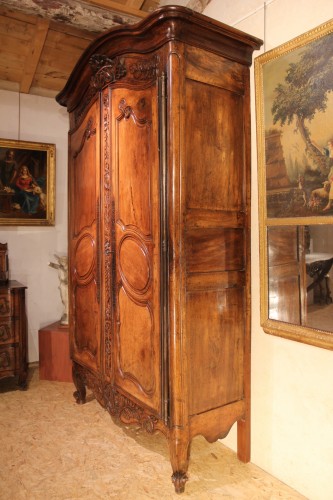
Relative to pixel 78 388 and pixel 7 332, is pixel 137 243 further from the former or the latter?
pixel 7 332

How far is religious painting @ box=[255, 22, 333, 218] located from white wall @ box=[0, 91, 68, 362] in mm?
2428

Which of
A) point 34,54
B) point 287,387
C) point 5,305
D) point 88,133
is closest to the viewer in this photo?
point 287,387

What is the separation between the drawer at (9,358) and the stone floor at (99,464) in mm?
360

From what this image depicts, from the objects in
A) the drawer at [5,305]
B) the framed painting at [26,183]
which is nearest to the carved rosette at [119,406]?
the drawer at [5,305]

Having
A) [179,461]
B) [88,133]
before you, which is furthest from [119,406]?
[88,133]

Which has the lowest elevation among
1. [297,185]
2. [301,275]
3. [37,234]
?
[301,275]

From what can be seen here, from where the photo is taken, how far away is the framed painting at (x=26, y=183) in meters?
3.62

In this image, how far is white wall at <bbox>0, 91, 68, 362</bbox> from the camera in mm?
3668

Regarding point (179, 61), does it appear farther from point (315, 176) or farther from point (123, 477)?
point (123, 477)

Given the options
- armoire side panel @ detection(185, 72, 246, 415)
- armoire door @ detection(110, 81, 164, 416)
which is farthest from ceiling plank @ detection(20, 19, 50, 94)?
armoire side panel @ detection(185, 72, 246, 415)

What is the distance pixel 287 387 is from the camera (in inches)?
76.0

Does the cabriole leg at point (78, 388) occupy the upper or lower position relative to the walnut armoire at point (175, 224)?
lower

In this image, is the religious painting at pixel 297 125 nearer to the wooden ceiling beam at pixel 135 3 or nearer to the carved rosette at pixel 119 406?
the carved rosette at pixel 119 406

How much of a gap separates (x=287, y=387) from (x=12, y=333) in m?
2.16
